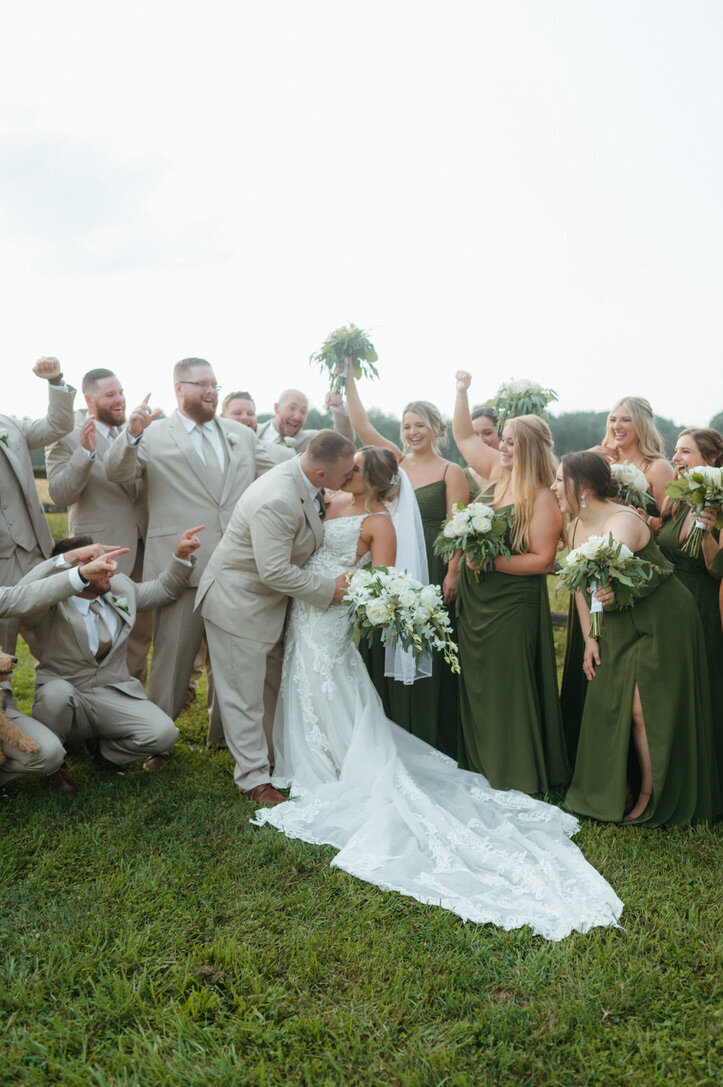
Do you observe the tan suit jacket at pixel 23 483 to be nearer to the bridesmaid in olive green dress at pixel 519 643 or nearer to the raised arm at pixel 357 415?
the raised arm at pixel 357 415

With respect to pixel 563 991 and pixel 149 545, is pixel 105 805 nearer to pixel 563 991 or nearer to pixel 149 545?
pixel 149 545

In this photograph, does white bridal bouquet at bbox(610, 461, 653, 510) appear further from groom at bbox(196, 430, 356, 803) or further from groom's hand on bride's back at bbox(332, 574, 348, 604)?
groom's hand on bride's back at bbox(332, 574, 348, 604)

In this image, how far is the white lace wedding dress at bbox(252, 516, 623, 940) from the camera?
13.8 ft

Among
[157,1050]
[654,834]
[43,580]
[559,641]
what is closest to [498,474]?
[654,834]

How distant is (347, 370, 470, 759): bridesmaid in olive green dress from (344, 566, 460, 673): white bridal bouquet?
2.59 ft

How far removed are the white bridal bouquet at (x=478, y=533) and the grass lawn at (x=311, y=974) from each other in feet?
6.23

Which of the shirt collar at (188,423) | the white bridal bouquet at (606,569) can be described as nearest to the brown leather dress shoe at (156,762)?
the shirt collar at (188,423)

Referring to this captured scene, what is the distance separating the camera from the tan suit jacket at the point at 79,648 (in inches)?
219

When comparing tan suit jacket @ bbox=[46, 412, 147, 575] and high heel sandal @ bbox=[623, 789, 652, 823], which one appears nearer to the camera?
high heel sandal @ bbox=[623, 789, 652, 823]

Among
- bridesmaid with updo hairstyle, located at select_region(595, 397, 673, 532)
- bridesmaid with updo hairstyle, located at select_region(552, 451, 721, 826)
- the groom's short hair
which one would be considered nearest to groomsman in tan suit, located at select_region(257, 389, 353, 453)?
the groom's short hair

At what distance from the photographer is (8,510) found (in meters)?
5.76

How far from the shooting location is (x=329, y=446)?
541 centimetres

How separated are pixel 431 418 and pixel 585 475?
67.1 inches

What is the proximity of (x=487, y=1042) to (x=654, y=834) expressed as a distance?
2.20m
